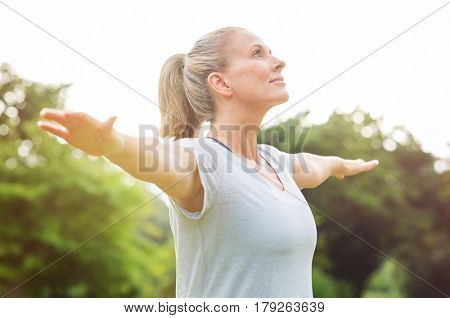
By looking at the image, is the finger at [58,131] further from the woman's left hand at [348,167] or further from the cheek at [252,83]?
the woman's left hand at [348,167]

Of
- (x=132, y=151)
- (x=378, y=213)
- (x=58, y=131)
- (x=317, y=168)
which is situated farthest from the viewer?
(x=378, y=213)

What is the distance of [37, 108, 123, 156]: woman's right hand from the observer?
1273 millimetres

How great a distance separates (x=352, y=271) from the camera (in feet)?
54.0

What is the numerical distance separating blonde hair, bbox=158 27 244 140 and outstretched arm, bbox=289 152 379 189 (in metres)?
0.54

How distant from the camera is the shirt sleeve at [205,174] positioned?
1596 millimetres

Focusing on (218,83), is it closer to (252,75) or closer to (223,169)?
(252,75)

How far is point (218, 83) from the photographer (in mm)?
2002

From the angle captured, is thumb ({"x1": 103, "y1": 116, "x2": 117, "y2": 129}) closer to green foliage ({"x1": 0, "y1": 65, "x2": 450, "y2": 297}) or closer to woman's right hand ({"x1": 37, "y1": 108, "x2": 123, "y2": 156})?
woman's right hand ({"x1": 37, "y1": 108, "x2": 123, "y2": 156})

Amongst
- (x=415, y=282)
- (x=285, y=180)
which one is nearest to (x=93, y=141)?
(x=285, y=180)

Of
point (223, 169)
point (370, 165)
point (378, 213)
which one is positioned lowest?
point (378, 213)

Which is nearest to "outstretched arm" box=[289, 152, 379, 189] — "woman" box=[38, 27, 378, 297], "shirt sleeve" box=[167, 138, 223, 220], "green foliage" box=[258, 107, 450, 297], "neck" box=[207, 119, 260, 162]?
"woman" box=[38, 27, 378, 297]

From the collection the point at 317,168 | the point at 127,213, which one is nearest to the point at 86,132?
the point at 317,168

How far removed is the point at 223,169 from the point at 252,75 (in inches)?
18.8

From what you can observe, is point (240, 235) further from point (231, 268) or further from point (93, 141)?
point (93, 141)
